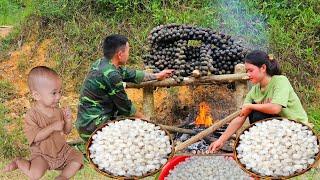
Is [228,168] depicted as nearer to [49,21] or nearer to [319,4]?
[319,4]

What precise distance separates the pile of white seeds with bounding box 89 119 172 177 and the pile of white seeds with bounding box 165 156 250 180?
776 millimetres

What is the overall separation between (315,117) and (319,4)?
2.11 metres

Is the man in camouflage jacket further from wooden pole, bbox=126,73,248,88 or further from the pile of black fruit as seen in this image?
the pile of black fruit

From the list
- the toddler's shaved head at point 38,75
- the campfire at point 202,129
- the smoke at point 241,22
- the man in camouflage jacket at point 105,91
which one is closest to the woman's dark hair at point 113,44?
the man in camouflage jacket at point 105,91

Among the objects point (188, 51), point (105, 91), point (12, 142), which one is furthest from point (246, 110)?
point (12, 142)

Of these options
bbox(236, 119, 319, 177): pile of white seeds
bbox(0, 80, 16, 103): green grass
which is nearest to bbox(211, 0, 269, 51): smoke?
bbox(0, 80, 16, 103): green grass

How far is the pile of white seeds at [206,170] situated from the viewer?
4871 mm

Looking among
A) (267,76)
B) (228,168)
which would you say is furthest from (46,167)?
(267,76)

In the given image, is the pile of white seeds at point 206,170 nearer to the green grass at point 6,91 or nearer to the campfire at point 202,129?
the campfire at point 202,129

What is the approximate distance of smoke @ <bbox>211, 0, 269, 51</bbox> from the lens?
8922mm

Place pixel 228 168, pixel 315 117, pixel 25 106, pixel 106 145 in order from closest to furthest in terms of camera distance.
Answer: pixel 106 145
pixel 228 168
pixel 315 117
pixel 25 106

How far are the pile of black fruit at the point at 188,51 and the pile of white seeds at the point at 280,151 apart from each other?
296cm

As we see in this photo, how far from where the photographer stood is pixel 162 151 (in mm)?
4145

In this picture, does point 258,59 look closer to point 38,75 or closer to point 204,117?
point 38,75
